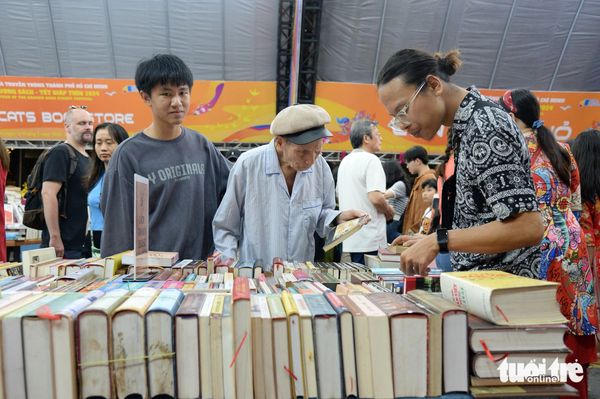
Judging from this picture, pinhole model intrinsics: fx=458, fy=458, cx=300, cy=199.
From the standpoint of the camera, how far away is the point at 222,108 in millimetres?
6910

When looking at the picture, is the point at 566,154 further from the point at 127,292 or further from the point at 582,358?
the point at 127,292

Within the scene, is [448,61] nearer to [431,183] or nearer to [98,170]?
[98,170]

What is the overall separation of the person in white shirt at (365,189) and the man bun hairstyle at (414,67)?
1.84m

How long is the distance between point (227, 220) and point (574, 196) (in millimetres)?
1685

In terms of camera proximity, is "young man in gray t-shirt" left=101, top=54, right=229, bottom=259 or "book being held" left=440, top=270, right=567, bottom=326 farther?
"young man in gray t-shirt" left=101, top=54, right=229, bottom=259

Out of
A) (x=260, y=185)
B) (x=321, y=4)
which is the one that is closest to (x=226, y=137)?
(x=321, y=4)

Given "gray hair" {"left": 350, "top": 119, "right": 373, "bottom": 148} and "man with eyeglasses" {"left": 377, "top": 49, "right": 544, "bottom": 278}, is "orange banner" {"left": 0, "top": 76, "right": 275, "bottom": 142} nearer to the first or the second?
"gray hair" {"left": 350, "top": 119, "right": 373, "bottom": 148}

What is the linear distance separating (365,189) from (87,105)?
5.10 meters

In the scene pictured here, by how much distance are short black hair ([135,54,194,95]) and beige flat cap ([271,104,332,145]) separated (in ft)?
1.46

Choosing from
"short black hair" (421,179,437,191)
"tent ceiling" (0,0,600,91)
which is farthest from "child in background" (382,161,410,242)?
"tent ceiling" (0,0,600,91)

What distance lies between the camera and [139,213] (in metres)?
1.31

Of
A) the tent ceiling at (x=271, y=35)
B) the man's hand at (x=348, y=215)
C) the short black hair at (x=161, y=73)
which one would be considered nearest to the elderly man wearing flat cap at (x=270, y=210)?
the man's hand at (x=348, y=215)

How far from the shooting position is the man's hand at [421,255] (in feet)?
3.71

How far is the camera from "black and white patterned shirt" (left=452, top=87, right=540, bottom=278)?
3.65 feet
